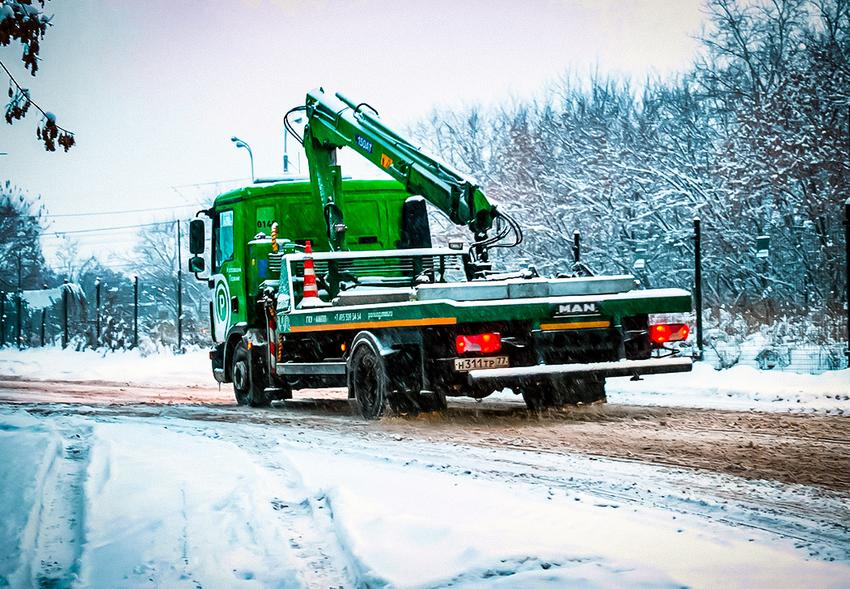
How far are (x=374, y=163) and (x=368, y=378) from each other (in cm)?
421

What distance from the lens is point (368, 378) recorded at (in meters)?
12.2

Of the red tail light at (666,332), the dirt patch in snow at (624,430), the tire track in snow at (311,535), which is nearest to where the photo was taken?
the tire track in snow at (311,535)

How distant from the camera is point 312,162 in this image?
53.5 feet

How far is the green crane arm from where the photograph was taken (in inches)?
543

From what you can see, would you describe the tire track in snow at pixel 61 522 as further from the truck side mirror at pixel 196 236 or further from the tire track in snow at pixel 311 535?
the truck side mirror at pixel 196 236

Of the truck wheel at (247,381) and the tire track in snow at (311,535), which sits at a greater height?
the truck wheel at (247,381)

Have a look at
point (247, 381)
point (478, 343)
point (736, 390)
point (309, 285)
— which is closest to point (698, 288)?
point (736, 390)

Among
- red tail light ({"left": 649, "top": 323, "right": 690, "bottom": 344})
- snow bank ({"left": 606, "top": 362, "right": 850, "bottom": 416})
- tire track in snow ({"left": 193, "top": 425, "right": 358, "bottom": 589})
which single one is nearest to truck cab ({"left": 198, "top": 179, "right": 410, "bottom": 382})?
snow bank ({"left": 606, "top": 362, "right": 850, "bottom": 416})

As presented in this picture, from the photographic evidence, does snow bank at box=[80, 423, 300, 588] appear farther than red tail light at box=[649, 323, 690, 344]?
No

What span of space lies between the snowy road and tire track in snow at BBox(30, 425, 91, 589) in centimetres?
2

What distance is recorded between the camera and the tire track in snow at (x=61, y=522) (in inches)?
223

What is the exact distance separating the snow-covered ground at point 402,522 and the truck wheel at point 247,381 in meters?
5.84

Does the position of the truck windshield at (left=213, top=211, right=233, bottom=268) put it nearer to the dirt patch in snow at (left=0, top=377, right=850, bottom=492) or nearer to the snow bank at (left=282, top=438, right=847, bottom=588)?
the dirt patch in snow at (left=0, top=377, right=850, bottom=492)

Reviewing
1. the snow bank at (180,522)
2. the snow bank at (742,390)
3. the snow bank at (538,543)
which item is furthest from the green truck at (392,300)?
the snow bank at (538,543)
